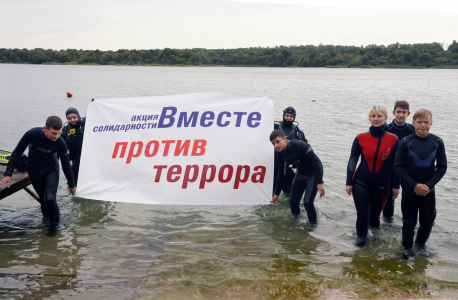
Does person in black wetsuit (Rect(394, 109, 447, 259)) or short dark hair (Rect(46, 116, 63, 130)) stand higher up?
short dark hair (Rect(46, 116, 63, 130))

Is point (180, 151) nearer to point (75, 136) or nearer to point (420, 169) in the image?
point (75, 136)

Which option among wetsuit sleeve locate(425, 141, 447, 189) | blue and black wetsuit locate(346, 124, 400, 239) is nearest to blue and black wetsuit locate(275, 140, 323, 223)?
blue and black wetsuit locate(346, 124, 400, 239)

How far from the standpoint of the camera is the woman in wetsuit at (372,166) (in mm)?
5246

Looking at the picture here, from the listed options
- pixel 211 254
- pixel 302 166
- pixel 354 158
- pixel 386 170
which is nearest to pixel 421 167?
pixel 386 170

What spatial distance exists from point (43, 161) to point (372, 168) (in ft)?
17.0

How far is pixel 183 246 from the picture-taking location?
19.2 feet

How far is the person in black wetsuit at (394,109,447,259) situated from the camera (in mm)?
4719

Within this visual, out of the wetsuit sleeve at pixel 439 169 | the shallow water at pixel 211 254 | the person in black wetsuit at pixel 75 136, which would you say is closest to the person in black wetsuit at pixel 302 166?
the shallow water at pixel 211 254

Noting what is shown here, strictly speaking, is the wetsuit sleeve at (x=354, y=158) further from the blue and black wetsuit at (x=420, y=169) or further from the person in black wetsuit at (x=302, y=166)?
the blue and black wetsuit at (x=420, y=169)

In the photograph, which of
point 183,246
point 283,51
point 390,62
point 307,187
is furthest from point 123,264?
point 283,51

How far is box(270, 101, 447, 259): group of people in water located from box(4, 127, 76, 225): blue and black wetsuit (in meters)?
3.43

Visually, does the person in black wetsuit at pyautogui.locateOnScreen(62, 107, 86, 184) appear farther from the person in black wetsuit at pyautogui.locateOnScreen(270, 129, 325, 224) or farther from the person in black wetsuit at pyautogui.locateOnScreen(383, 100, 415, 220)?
the person in black wetsuit at pyautogui.locateOnScreen(383, 100, 415, 220)

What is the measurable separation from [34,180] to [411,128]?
20.9ft

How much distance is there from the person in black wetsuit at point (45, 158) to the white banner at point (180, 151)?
42 cm
